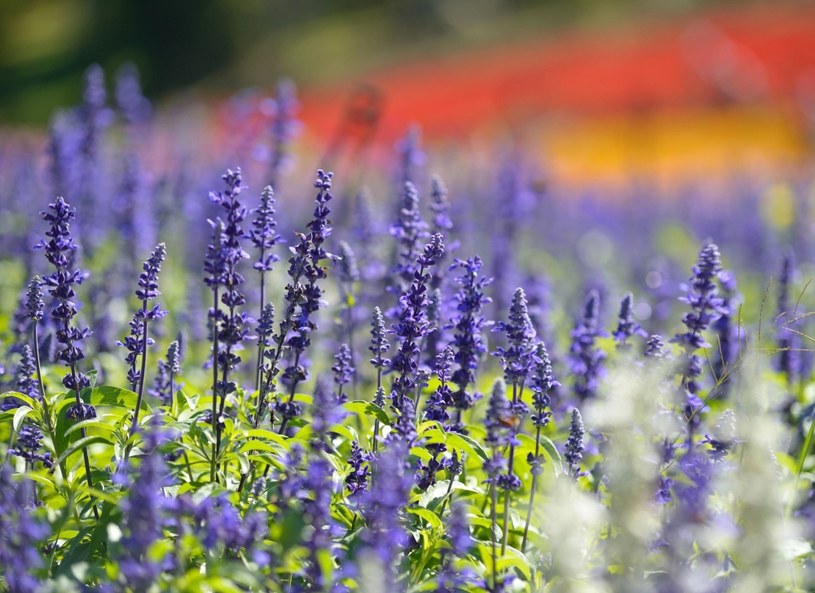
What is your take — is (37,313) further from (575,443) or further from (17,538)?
(575,443)

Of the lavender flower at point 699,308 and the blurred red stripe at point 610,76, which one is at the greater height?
the blurred red stripe at point 610,76

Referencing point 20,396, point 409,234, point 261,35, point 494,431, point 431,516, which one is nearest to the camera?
point 494,431

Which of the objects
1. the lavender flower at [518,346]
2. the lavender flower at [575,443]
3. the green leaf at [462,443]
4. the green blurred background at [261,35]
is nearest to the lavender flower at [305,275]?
the green leaf at [462,443]

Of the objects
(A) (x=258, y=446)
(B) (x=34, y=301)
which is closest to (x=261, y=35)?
(B) (x=34, y=301)

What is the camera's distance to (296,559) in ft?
12.0

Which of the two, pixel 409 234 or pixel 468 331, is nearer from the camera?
pixel 468 331

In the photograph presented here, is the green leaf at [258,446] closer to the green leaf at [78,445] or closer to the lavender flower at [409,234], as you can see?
the green leaf at [78,445]

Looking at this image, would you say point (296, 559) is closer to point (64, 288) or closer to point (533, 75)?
point (64, 288)

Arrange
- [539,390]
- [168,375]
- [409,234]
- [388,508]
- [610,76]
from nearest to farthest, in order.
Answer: [388,508]
[539,390]
[168,375]
[409,234]
[610,76]

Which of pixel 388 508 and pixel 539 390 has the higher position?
pixel 539 390

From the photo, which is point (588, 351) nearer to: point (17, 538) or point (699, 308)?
point (699, 308)

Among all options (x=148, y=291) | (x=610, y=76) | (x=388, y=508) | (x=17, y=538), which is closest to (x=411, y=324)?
→ (x=148, y=291)

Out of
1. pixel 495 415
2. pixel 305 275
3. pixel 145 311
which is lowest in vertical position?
pixel 495 415

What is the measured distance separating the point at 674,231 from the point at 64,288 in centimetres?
1222
